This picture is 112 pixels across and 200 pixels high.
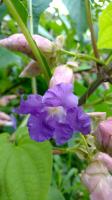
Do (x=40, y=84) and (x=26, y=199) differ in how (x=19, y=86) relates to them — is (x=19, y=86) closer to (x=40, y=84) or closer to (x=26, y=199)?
(x=40, y=84)

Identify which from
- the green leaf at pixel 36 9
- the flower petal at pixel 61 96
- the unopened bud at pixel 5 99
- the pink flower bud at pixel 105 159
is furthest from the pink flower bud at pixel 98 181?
the unopened bud at pixel 5 99

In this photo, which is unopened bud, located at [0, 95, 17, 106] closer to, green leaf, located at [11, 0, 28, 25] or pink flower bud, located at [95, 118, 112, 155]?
green leaf, located at [11, 0, 28, 25]

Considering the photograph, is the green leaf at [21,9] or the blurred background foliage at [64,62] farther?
the blurred background foliage at [64,62]

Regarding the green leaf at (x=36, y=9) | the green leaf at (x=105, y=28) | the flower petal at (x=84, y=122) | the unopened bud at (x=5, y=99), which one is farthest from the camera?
the unopened bud at (x=5, y=99)

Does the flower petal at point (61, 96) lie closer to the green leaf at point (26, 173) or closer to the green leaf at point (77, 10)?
the green leaf at point (26, 173)

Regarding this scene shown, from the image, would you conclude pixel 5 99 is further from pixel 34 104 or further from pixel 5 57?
pixel 34 104

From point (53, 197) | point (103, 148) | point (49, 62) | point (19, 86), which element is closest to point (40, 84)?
point (19, 86)

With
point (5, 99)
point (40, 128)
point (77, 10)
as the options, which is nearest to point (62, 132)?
point (40, 128)
